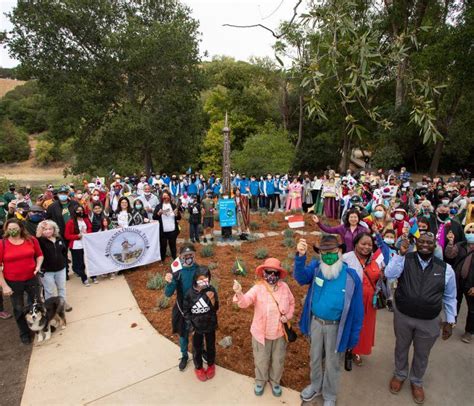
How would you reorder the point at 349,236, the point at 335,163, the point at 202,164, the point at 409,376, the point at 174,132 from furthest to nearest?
the point at 202,164
the point at 335,163
the point at 174,132
the point at 349,236
the point at 409,376

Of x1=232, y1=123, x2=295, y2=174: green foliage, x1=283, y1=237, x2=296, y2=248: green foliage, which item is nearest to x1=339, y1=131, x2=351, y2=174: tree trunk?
x1=232, y1=123, x2=295, y2=174: green foliage

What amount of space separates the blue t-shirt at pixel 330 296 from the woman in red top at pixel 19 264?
13.3ft

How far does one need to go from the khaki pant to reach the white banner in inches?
179

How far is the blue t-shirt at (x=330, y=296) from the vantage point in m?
3.35

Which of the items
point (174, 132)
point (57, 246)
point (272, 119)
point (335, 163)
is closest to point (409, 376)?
point (57, 246)

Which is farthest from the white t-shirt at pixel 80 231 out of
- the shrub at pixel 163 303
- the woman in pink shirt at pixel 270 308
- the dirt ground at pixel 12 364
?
the woman in pink shirt at pixel 270 308

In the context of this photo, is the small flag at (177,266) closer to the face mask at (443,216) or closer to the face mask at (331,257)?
the face mask at (331,257)

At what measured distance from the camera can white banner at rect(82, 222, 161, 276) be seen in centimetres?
699

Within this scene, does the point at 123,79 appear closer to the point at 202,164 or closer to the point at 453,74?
the point at 202,164

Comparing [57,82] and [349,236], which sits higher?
[57,82]

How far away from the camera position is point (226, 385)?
4047mm

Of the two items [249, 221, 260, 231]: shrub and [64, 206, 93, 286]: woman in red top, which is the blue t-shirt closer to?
[64, 206, 93, 286]: woman in red top

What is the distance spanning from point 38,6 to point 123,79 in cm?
609

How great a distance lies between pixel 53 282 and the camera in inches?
214
